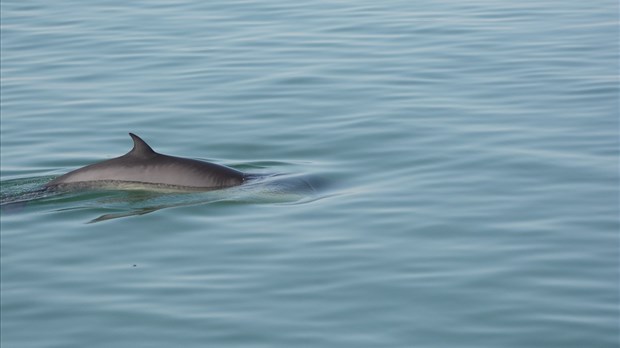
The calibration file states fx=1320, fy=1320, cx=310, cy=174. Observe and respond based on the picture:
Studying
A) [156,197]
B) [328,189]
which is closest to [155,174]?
[156,197]

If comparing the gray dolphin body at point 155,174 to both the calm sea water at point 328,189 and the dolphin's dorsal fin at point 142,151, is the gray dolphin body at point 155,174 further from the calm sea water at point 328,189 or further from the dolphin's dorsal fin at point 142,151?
the calm sea water at point 328,189

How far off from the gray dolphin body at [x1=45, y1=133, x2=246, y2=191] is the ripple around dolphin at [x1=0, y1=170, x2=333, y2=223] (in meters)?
0.08

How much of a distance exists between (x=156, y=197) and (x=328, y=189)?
6.15 ft

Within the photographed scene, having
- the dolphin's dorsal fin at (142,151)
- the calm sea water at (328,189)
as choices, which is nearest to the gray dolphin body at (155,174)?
the dolphin's dorsal fin at (142,151)

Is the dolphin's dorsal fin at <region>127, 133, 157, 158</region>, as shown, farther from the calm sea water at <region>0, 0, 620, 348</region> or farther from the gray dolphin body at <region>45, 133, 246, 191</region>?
the calm sea water at <region>0, 0, 620, 348</region>

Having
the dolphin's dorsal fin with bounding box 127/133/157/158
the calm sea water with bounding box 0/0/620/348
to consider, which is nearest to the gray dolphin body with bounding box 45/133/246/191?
the dolphin's dorsal fin with bounding box 127/133/157/158

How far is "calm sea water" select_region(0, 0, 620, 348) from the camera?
34.0ft

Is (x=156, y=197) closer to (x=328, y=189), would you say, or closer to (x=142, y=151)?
(x=142, y=151)

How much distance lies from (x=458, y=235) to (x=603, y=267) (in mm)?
1606

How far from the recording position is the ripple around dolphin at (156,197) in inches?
539

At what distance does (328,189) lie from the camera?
1434cm

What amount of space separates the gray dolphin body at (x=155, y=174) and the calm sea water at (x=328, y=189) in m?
0.19

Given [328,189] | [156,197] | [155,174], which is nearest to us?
[156,197]

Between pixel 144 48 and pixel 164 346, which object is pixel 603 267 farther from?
pixel 144 48
